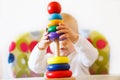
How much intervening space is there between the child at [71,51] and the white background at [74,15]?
0.35 meters

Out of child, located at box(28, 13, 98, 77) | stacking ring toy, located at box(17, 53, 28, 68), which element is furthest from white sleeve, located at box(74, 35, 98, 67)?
stacking ring toy, located at box(17, 53, 28, 68)

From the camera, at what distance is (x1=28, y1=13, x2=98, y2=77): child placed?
1.73 ft

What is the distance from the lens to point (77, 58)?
84 cm

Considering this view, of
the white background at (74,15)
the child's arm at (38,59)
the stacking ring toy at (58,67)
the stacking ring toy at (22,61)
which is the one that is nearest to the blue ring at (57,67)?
the stacking ring toy at (58,67)

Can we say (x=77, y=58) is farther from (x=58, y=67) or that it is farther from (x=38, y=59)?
(x=58, y=67)

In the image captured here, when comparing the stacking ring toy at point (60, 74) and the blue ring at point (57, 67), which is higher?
the blue ring at point (57, 67)

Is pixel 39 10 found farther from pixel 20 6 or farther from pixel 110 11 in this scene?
pixel 110 11

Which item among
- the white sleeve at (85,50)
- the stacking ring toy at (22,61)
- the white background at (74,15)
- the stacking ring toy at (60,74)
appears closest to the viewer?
the stacking ring toy at (60,74)

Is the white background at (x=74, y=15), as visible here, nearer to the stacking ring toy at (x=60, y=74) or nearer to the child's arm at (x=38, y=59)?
the child's arm at (x=38, y=59)

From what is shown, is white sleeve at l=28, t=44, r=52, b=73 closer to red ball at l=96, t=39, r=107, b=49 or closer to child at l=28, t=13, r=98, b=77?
child at l=28, t=13, r=98, b=77

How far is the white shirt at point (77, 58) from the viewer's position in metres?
0.66
